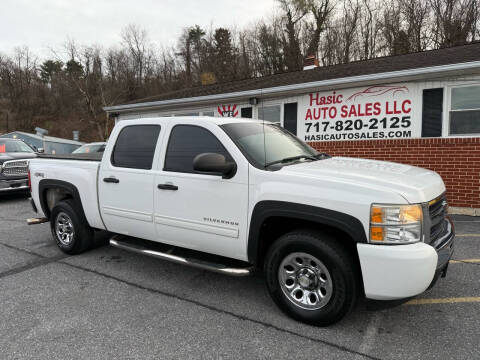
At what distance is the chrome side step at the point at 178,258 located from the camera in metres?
3.18

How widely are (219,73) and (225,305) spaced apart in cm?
3607

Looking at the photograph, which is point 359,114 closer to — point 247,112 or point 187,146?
point 247,112

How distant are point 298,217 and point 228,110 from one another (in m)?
8.91

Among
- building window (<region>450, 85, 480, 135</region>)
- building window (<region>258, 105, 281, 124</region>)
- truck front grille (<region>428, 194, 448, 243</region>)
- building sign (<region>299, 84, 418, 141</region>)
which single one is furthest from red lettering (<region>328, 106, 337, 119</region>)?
truck front grille (<region>428, 194, 448, 243</region>)

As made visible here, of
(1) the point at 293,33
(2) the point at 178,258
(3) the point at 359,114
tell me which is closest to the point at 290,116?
(3) the point at 359,114

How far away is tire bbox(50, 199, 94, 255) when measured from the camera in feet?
15.3

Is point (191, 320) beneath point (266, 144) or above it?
beneath

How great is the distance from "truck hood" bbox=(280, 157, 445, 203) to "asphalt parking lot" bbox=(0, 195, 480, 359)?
116 centimetres

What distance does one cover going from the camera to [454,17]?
23.2 m

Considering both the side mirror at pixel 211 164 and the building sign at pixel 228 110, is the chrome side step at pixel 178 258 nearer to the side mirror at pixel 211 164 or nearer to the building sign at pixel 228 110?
the side mirror at pixel 211 164

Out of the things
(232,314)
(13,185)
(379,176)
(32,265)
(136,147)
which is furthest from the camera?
(13,185)

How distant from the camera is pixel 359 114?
8.95 meters

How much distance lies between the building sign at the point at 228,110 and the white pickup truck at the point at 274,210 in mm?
7133

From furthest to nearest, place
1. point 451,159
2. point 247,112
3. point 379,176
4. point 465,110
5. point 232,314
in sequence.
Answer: point 247,112
point 451,159
point 465,110
point 232,314
point 379,176
